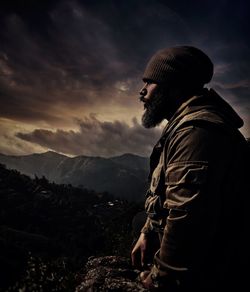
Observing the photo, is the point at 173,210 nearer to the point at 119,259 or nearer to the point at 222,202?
the point at 222,202

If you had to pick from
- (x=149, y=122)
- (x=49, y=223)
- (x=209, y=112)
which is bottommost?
(x=49, y=223)

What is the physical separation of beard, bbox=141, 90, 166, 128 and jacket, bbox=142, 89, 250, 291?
0.74m

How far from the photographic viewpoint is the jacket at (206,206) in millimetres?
2639

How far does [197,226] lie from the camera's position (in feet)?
8.59

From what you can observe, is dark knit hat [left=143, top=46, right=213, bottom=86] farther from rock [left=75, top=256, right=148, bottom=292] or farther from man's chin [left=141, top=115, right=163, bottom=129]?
rock [left=75, top=256, right=148, bottom=292]

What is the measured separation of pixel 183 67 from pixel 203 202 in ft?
5.31

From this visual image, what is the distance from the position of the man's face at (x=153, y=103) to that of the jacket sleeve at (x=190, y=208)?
1041 millimetres

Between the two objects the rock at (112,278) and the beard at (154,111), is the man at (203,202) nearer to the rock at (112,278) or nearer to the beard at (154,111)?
the beard at (154,111)

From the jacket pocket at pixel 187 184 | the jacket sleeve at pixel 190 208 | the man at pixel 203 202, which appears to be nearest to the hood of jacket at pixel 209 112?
the man at pixel 203 202

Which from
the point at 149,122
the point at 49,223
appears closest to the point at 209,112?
the point at 149,122

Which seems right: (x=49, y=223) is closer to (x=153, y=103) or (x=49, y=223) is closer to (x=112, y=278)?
(x=112, y=278)

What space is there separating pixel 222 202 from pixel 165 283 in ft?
2.66

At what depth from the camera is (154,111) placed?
12.8 feet

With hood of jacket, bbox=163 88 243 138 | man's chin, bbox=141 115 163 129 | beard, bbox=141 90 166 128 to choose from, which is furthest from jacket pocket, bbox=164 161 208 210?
man's chin, bbox=141 115 163 129
